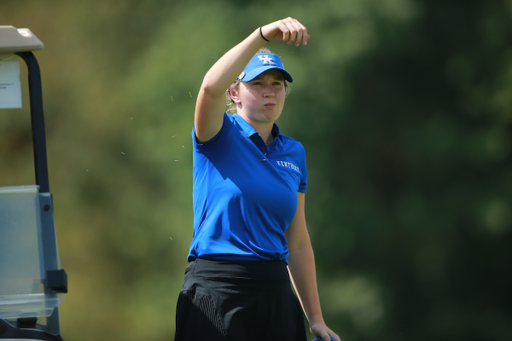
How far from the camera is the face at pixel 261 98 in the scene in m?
1.77

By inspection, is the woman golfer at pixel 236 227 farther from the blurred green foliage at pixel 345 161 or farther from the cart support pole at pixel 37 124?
the blurred green foliage at pixel 345 161

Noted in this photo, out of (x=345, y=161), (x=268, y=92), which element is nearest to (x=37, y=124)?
(x=268, y=92)

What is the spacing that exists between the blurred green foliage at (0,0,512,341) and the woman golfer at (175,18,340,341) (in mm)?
2726

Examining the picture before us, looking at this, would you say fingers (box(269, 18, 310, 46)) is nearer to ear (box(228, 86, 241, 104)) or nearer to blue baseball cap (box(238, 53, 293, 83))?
blue baseball cap (box(238, 53, 293, 83))

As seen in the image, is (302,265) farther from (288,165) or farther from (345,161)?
(345,161)

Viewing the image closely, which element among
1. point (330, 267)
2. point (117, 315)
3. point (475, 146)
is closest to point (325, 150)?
point (330, 267)

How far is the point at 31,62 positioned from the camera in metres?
1.67

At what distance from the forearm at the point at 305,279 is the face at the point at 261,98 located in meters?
0.53

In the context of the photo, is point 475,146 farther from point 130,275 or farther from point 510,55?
point 130,275

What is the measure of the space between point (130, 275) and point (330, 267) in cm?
174

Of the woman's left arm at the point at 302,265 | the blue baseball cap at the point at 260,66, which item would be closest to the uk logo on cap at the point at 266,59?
the blue baseball cap at the point at 260,66

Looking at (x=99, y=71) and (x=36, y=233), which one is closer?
(x=36, y=233)

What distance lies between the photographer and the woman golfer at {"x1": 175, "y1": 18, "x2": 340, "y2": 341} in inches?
A: 60.7

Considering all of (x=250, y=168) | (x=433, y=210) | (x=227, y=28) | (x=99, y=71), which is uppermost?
(x=227, y=28)
